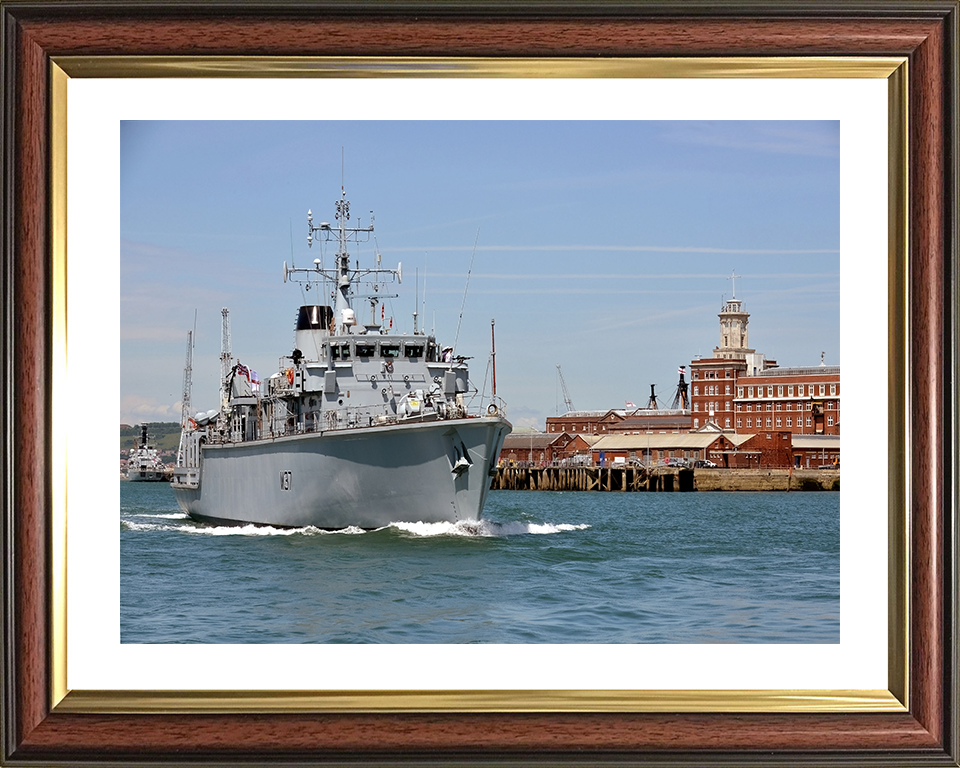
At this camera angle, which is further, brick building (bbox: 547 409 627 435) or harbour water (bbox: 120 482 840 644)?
brick building (bbox: 547 409 627 435)

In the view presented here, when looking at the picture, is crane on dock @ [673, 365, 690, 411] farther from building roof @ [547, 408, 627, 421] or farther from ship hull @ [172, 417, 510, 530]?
ship hull @ [172, 417, 510, 530]

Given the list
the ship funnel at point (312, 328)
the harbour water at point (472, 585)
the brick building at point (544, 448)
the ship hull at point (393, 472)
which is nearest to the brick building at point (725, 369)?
the brick building at point (544, 448)

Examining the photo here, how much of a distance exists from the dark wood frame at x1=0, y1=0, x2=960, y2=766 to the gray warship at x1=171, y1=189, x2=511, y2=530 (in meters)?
11.0

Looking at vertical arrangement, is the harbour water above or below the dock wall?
above

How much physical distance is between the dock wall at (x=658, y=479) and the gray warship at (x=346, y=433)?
36277 mm

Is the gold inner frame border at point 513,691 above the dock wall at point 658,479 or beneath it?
above

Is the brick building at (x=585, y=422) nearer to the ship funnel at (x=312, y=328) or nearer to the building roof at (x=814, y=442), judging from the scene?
the building roof at (x=814, y=442)

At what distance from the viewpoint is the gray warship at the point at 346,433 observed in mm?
21016

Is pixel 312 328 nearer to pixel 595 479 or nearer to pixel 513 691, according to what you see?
pixel 513 691

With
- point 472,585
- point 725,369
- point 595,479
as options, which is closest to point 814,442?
point 725,369

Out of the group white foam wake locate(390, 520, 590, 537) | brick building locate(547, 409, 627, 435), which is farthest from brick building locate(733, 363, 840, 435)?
white foam wake locate(390, 520, 590, 537)

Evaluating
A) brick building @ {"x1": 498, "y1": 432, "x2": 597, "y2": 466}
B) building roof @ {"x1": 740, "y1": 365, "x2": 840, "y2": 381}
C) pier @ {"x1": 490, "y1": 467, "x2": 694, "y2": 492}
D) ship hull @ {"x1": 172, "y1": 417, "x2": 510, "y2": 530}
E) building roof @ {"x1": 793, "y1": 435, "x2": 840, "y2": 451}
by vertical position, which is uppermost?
building roof @ {"x1": 740, "y1": 365, "x2": 840, "y2": 381}

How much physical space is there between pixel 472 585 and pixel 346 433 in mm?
7818

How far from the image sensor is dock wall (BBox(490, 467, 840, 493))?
210 ft
